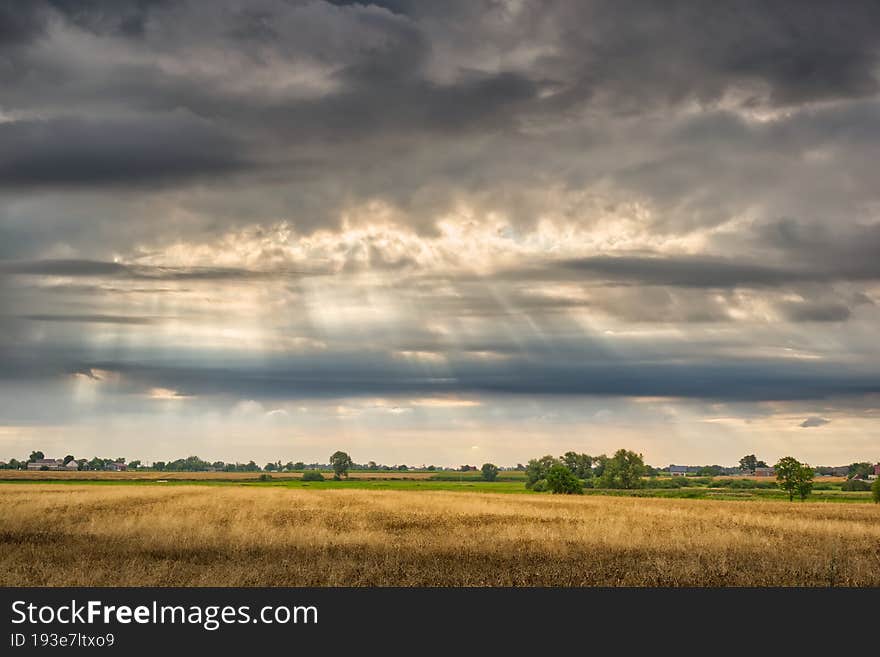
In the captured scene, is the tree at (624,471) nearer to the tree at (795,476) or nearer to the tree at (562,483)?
the tree at (562,483)

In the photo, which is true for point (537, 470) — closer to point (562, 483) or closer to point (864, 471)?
point (562, 483)

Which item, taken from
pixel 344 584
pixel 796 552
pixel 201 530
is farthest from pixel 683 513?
pixel 344 584

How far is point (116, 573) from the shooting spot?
22734 millimetres

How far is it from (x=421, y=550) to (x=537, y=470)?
437ft

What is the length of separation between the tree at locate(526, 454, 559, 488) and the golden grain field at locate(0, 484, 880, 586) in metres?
106

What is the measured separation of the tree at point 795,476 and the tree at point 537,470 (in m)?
57.8

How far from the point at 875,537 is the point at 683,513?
42.0 feet

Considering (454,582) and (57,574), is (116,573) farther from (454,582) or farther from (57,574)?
(454,582)

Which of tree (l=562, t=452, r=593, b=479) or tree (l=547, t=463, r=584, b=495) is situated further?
tree (l=562, t=452, r=593, b=479)

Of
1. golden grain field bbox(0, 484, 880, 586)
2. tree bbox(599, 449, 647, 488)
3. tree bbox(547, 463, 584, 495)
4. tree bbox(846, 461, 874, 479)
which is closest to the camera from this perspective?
golden grain field bbox(0, 484, 880, 586)

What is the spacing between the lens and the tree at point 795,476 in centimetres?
9100

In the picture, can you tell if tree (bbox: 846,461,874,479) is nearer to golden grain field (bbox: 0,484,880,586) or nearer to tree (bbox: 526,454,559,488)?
tree (bbox: 526,454,559,488)

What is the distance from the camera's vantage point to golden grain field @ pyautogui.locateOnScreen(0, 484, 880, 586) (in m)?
23.4

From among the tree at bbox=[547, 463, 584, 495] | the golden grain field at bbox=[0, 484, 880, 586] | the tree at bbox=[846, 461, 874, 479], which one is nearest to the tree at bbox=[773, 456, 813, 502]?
the tree at bbox=[547, 463, 584, 495]
